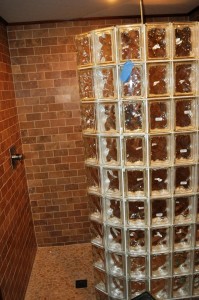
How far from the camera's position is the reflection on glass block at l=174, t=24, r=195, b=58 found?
133 centimetres

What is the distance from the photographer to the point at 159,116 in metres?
1.41

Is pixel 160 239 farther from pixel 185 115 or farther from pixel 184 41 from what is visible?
pixel 184 41

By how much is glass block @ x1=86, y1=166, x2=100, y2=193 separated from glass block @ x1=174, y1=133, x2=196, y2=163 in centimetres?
→ 51

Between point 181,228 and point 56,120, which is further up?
point 56,120

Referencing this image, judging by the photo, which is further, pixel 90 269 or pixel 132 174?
pixel 90 269

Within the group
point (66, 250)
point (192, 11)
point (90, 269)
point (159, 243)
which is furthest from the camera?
point (66, 250)

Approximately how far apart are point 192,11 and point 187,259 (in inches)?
84.2

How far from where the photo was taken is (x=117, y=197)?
1529mm

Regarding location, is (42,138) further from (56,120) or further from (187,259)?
(187,259)

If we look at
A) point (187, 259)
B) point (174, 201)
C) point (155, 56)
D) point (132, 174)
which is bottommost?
point (187, 259)

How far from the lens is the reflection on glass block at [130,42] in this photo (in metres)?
1.31

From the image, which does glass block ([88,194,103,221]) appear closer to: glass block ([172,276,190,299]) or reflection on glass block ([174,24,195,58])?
glass block ([172,276,190,299])

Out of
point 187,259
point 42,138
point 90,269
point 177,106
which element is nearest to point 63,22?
point 42,138

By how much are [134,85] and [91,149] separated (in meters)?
0.49
